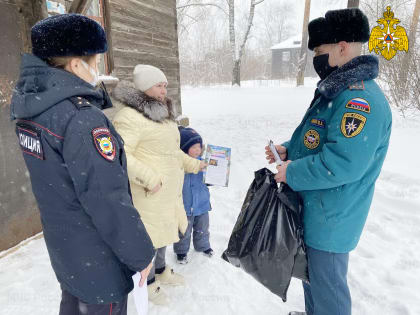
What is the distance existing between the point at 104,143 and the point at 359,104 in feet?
4.16

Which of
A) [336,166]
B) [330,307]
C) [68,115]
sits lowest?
[330,307]

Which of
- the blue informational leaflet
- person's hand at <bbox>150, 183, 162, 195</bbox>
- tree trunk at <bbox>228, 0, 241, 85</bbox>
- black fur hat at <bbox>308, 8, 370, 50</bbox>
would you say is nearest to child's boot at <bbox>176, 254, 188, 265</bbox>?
the blue informational leaflet

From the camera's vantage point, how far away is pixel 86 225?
4.21ft

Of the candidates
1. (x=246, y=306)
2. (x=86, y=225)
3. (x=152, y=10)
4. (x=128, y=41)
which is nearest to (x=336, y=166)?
(x=86, y=225)

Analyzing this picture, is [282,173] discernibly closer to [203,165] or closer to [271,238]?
[271,238]

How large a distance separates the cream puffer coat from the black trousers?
87 centimetres

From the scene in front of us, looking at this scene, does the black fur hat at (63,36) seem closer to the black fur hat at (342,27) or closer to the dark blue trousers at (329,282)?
the black fur hat at (342,27)

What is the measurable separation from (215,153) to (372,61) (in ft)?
5.20

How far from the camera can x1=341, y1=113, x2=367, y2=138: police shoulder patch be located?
4.98 ft

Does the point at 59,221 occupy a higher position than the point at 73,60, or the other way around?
the point at 73,60

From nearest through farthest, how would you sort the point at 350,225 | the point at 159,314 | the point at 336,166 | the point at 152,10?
the point at 336,166 < the point at 350,225 < the point at 159,314 < the point at 152,10

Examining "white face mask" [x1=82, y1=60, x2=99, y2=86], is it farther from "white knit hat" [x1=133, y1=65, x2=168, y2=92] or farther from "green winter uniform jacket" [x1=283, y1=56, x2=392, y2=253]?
"green winter uniform jacket" [x1=283, y1=56, x2=392, y2=253]

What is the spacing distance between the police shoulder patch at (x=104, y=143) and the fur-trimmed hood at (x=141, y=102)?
3.27ft

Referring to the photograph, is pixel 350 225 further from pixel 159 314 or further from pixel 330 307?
pixel 159 314
